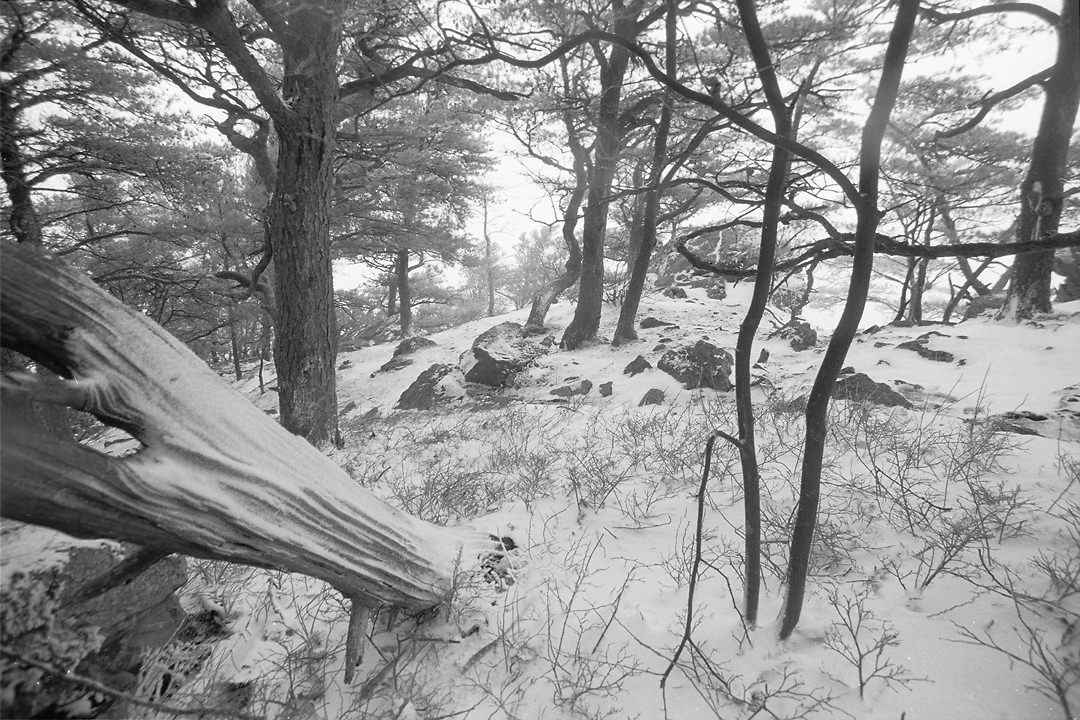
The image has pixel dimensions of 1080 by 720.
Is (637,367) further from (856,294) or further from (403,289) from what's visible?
(403,289)

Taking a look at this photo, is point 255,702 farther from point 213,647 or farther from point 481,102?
point 481,102

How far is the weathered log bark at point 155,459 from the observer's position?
84 centimetres

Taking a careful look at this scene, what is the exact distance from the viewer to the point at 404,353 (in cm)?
1123

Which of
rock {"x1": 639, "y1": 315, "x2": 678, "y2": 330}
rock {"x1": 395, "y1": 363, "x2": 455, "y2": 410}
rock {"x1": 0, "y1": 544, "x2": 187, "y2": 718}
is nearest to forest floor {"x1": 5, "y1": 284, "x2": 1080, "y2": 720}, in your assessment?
rock {"x1": 0, "y1": 544, "x2": 187, "y2": 718}

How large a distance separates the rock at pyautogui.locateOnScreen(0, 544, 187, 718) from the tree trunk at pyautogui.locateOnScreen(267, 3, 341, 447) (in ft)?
8.86

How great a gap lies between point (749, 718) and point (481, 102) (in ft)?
25.0

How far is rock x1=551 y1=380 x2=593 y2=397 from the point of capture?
6.32 metres

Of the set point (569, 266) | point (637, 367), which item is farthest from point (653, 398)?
point (569, 266)

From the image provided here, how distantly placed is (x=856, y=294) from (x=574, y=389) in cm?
529

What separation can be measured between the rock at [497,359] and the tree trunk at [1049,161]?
7.09 meters

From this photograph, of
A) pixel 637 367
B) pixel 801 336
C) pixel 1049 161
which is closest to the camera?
pixel 1049 161

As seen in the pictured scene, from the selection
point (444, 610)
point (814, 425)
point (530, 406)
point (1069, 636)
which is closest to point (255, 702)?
point (444, 610)

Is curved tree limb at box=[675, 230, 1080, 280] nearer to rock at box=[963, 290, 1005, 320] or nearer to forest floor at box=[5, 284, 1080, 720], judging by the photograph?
forest floor at box=[5, 284, 1080, 720]

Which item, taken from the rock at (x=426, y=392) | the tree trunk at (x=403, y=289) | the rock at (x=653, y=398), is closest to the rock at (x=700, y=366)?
the rock at (x=653, y=398)
